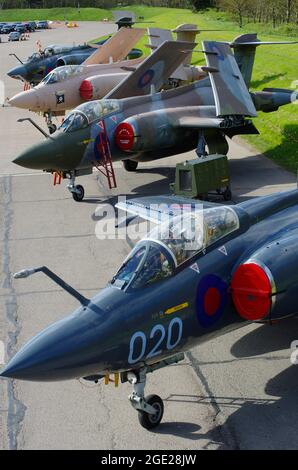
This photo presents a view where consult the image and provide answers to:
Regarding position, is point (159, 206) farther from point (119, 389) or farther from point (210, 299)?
point (119, 389)

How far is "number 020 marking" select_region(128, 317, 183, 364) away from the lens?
24.8ft

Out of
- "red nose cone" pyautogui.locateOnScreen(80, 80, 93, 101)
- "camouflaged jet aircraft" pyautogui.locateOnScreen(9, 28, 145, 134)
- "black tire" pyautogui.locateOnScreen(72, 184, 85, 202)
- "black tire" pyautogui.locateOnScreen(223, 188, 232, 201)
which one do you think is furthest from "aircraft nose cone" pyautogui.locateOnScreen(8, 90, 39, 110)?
"black tire" pyautogui.locateOnScreen(223, 188, 232, 201)

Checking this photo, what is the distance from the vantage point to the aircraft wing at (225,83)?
17828mm

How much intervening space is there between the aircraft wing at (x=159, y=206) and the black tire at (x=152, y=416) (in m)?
4.30

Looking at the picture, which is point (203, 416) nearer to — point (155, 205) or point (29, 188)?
point (155, 205)

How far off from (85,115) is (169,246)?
9.99m

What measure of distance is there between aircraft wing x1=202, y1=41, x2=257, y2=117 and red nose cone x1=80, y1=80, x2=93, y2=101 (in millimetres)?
8470

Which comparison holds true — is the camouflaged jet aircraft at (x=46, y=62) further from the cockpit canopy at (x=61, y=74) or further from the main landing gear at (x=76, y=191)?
the main landing gear at (x=76, y=191)

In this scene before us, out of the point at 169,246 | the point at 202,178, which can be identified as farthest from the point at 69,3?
the point at 169,246

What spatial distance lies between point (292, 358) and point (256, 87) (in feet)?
75.1

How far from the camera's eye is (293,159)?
20734 mm

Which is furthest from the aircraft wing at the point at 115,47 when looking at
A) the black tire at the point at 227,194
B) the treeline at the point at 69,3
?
the treeline at the point at 69,3

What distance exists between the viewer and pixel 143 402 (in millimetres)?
7664
